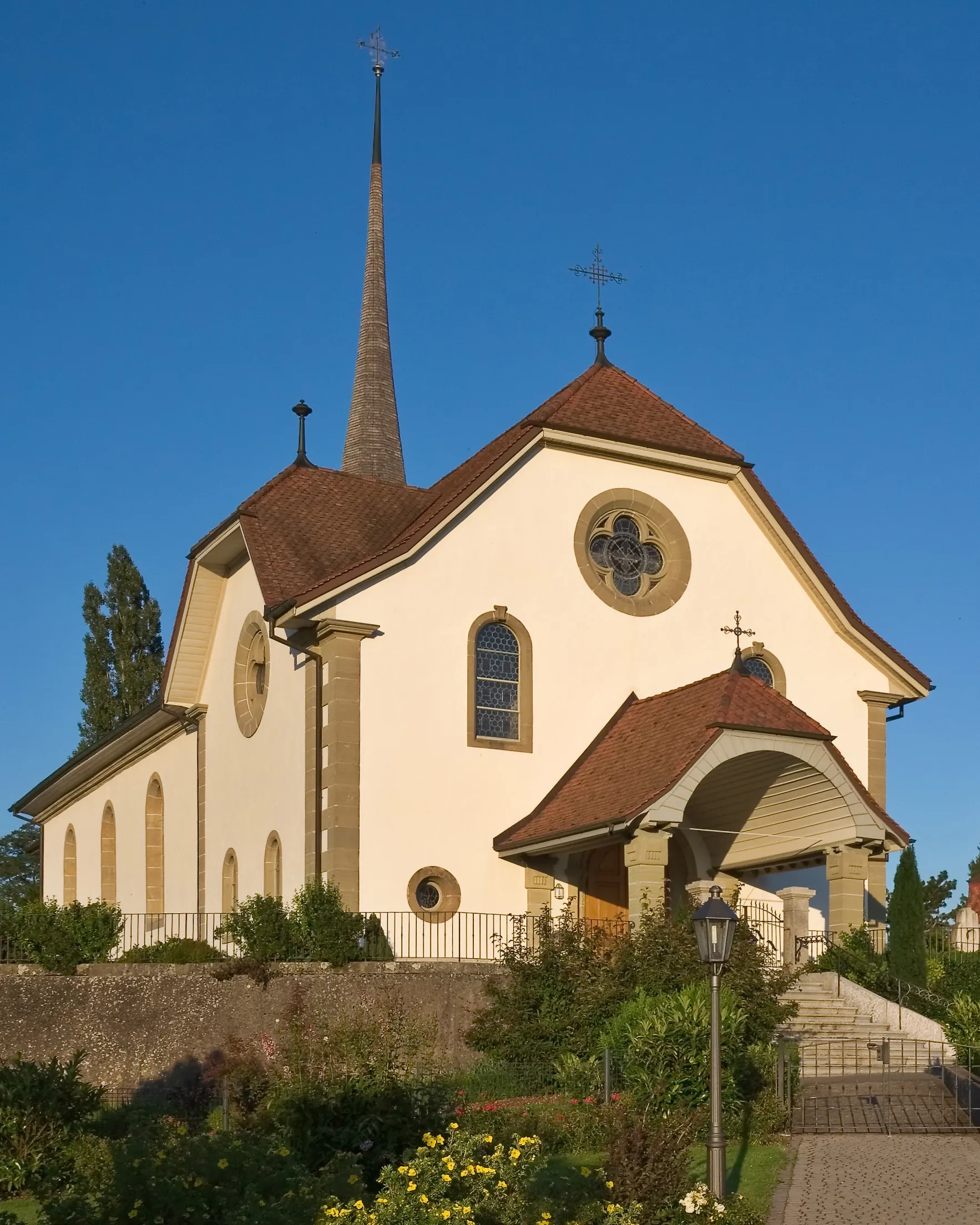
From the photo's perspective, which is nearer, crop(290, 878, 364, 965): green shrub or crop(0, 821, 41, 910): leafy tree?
crop(290, 878, 364, 965): green shrub

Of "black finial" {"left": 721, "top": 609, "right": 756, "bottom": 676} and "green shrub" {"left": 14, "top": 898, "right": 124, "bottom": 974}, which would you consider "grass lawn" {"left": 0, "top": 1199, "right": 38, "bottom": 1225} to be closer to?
"green shrub" {"left": 14, "top": 898, "right": 124, "bottom": 974}

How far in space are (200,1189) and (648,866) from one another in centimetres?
1210

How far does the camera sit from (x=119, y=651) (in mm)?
49625

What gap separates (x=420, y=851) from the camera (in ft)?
81.9

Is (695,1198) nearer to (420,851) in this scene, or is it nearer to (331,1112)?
(331,1112)

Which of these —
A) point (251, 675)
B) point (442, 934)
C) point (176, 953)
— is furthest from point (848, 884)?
point (251, 675)

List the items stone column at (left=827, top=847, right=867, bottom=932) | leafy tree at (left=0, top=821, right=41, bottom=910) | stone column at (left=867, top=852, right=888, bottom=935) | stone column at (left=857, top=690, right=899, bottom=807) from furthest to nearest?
leafy tree at (left=0, top=821, right=41, bottom=910)
stone column at (left=857, top=690, right=899, bottom=807)
stone column at (left=867, top=852, right=888, bottom=935)
stone column at (left=827, top=847, right=867, bottom=932)

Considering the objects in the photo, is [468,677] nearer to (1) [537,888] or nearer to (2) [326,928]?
(1) [537,888]

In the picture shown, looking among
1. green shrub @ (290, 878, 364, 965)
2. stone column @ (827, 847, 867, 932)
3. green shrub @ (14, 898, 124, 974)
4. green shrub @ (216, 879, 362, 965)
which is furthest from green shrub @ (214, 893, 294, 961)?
stone column @ (827, 847, 867, 932)

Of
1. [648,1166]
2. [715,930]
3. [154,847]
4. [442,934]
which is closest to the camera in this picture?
[648,1166]

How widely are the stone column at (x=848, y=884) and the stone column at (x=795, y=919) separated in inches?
27.9

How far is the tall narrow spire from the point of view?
152 feet

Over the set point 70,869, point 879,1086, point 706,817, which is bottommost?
point 879,1086

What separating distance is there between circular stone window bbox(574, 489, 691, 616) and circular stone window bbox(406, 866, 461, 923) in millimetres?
5419
